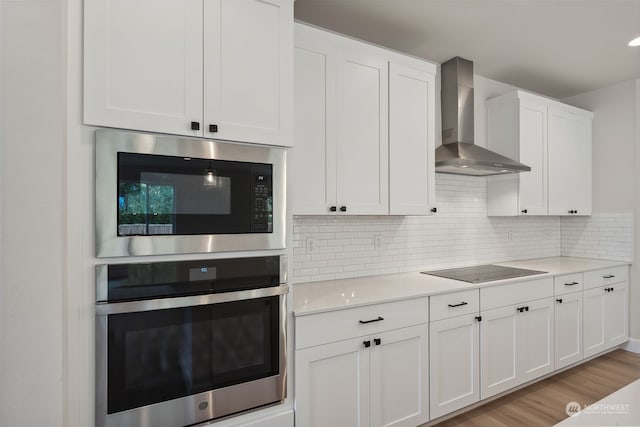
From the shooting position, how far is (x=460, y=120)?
2.91 m

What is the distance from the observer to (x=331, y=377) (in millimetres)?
1834

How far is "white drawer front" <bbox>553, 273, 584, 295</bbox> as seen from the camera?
290 centimetres

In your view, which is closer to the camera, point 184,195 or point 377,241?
point 184,195

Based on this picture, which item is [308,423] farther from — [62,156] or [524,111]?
[524,111]

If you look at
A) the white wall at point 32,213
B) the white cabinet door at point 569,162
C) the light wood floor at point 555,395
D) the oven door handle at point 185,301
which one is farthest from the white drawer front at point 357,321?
the white cabinet door at point 569,162

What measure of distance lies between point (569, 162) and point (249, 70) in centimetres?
357

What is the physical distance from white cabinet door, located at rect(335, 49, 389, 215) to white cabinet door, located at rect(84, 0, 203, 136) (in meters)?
0.96

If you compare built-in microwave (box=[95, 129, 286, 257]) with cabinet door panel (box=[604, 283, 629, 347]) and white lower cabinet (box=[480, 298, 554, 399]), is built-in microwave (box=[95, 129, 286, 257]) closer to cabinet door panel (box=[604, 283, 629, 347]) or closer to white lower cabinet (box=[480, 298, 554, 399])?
white lower cabinet (box=[480, 298, 554, 399])

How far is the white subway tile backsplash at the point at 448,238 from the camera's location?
2527 mm

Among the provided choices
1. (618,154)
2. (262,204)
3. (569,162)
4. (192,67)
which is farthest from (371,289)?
(618,154)

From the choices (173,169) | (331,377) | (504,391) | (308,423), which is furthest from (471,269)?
(173,169)

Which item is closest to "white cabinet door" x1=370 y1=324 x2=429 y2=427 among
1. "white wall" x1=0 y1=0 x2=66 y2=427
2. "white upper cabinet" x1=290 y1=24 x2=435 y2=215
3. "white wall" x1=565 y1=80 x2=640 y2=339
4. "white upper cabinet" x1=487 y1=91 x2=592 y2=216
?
"white upper cabinet" x1=290 y1=24 x2=435 y2=215

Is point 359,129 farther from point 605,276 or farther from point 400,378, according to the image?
point 605,276

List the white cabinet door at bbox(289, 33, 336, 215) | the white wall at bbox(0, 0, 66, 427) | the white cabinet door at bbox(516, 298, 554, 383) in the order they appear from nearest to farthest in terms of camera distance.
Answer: the white wall at bbox(0, 0, 66, 427), the white cabinet door at bbox(289, 33, 336, 215), the white cabinet door at bbox(516, 298, 554, 383)
